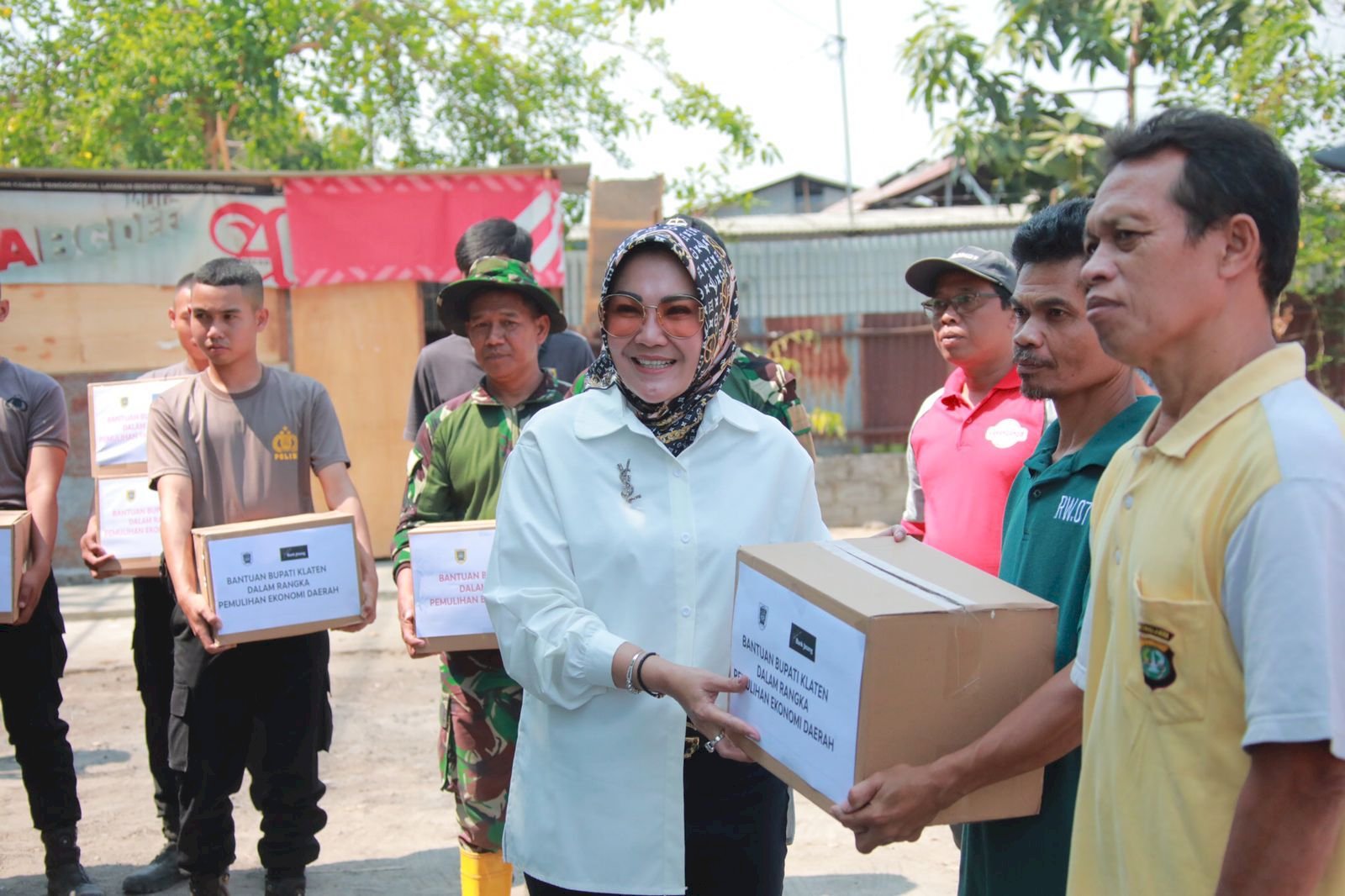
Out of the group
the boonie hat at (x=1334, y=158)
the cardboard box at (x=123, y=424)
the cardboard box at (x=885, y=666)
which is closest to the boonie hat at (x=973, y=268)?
the boonie hat at (x=1334, y=158)

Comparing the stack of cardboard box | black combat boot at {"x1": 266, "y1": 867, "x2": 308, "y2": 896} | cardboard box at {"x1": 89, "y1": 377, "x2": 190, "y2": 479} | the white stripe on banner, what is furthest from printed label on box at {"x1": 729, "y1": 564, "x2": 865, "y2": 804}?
the white stripe on banner

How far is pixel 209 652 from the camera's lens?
3.86 metres

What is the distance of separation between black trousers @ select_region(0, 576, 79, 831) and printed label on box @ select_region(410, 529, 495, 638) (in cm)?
152

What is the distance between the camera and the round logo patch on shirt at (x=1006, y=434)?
3.55m

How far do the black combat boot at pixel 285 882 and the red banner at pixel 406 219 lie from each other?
6.25 metres

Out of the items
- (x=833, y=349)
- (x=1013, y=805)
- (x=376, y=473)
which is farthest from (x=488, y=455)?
(x=833, y=349)

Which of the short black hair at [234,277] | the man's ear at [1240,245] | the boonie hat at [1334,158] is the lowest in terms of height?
the man's ear at [1240,245]

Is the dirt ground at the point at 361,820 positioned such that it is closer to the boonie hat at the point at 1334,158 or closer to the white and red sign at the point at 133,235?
the boonie hat at the point at 1334,158

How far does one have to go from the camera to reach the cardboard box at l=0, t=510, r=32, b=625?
3.91 m

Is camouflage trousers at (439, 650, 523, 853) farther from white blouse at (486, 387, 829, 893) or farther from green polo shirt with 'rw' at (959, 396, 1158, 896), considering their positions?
green polo shirt with 'rw' at (959, 396, 1158, 896)

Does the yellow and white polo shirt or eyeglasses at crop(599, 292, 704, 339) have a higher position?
eyeglasses at crop(599, 292, 704, 339)

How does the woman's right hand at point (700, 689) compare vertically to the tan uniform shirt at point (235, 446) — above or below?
below

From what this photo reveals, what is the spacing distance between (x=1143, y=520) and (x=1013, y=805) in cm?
70

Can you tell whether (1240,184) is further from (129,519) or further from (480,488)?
(129,519)
